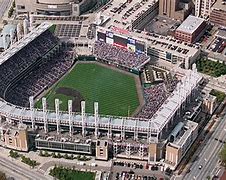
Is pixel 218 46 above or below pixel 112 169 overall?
above

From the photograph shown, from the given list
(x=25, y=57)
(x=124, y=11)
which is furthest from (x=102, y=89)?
(x=124, y=11)

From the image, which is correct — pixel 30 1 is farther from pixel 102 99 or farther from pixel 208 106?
pixel 208 106

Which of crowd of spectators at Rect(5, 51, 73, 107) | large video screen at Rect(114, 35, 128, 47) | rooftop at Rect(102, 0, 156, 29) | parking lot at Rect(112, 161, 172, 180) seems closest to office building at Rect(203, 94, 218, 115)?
parking lot at Rect(112, 161, 172, 180)

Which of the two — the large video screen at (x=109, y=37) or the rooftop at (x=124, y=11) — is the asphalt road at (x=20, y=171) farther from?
the rooftop at (x=124, y=11)

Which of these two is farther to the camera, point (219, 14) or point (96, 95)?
point (219, 14)

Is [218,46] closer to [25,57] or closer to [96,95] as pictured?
[96,95]

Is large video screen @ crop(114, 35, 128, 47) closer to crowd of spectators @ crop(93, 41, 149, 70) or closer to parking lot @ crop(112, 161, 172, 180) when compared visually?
crowd of spectators @ crop(93, 41, 149, 70)

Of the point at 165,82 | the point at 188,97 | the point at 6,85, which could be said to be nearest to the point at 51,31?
the point at 6,85
